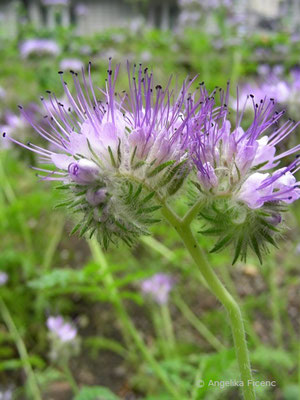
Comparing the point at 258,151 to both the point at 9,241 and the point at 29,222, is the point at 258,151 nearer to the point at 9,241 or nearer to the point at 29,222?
the point at 9,241

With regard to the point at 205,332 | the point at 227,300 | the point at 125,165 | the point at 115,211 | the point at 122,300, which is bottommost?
the point at 227,300

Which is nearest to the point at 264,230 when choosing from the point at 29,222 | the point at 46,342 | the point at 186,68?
the point at 46,342

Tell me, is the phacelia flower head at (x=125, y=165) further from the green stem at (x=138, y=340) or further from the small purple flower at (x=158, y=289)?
the small purple flower at (x=158, y=289)

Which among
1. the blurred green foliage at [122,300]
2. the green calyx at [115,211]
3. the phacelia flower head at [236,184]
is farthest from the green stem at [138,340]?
the phacelia flower head at [236,184]

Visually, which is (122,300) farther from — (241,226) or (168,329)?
(241,226)

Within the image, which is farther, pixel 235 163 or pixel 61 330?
pixel 61 330

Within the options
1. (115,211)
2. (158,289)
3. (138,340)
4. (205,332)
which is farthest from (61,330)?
(115,211)

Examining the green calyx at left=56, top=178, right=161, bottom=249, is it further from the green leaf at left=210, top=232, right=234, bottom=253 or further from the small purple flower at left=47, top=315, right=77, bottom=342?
the small purple flower at left=47, top=315, right=77, bottom=342

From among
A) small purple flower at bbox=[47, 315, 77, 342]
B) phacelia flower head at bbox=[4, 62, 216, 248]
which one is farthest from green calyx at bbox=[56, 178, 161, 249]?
small purple flower at bbox=[47, 315, 77, 342]
